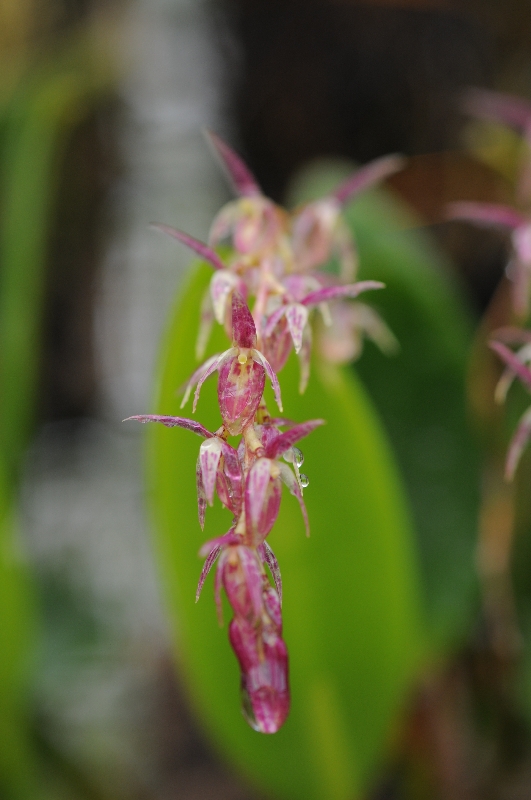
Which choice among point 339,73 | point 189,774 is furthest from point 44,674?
point 339,73

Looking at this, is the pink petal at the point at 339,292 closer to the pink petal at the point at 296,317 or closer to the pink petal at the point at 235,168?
the pink petal at the point at 296,317

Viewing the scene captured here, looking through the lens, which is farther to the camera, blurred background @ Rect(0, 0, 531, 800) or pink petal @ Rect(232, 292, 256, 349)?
blurred background @ Rect(0, 0, 531, 800)

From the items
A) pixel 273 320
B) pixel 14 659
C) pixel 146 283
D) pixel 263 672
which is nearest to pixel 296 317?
pixel 273 320

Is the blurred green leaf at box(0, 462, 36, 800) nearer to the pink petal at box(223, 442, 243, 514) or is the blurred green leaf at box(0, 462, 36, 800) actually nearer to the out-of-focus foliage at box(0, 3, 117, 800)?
the out-of-focus foliage at box(0, 3, 117, 800)

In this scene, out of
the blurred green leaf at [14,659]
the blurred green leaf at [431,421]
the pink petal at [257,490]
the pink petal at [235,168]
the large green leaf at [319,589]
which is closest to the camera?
the pink petal at [257,490]

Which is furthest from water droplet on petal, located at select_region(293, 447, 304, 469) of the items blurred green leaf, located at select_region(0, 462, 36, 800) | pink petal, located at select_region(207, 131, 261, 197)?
blurred green leaf, located at select_region(0, 462, 36, 800)

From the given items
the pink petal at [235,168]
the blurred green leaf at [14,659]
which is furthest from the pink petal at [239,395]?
the blurred green leaf at [14,659]

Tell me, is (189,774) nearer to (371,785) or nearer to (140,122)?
(371,785)
